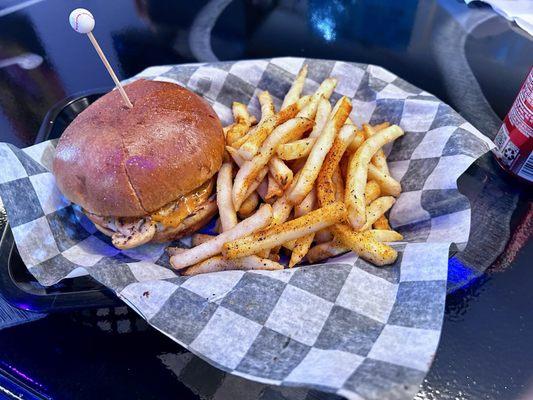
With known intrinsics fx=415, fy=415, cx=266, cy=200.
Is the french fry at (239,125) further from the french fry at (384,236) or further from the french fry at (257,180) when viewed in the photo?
the french fry at (384,236)

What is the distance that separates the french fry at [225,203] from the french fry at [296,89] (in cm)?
57

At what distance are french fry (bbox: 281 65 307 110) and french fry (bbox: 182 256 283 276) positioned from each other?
0.91 meters

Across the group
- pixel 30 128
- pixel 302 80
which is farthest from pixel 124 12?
pixel 302 80

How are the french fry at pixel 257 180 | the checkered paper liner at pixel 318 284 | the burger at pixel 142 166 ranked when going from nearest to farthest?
1. the checkered paper liner at pixel 318 284
2. the burger at pixel 142 166
3. the french fry at pixel 257 180

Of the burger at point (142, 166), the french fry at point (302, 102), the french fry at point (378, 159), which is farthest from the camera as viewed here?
the french fry at point (302, 102)

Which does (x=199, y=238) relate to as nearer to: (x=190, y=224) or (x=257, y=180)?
(x=190, y=224)

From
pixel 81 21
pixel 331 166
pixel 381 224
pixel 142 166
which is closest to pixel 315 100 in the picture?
pixel 331 166

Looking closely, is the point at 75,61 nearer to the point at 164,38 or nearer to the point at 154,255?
the point at 164,38

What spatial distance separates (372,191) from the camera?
6.13ft

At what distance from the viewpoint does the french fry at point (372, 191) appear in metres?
1.86

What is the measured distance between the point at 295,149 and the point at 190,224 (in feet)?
1.93

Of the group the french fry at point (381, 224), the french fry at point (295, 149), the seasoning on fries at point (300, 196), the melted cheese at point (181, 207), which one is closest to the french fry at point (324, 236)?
the seasoning on fries at point (300, 196)

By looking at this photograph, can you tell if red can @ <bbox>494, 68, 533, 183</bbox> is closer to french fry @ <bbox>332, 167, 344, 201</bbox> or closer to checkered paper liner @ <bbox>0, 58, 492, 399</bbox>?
checkered paper liner @ <bbox>0, 58, 492, 399</bbox>

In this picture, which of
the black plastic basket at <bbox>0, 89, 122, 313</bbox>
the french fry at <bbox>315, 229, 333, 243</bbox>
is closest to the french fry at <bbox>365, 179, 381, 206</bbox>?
the french fry at <bbox>315, 229, 333, 243</bbox>
